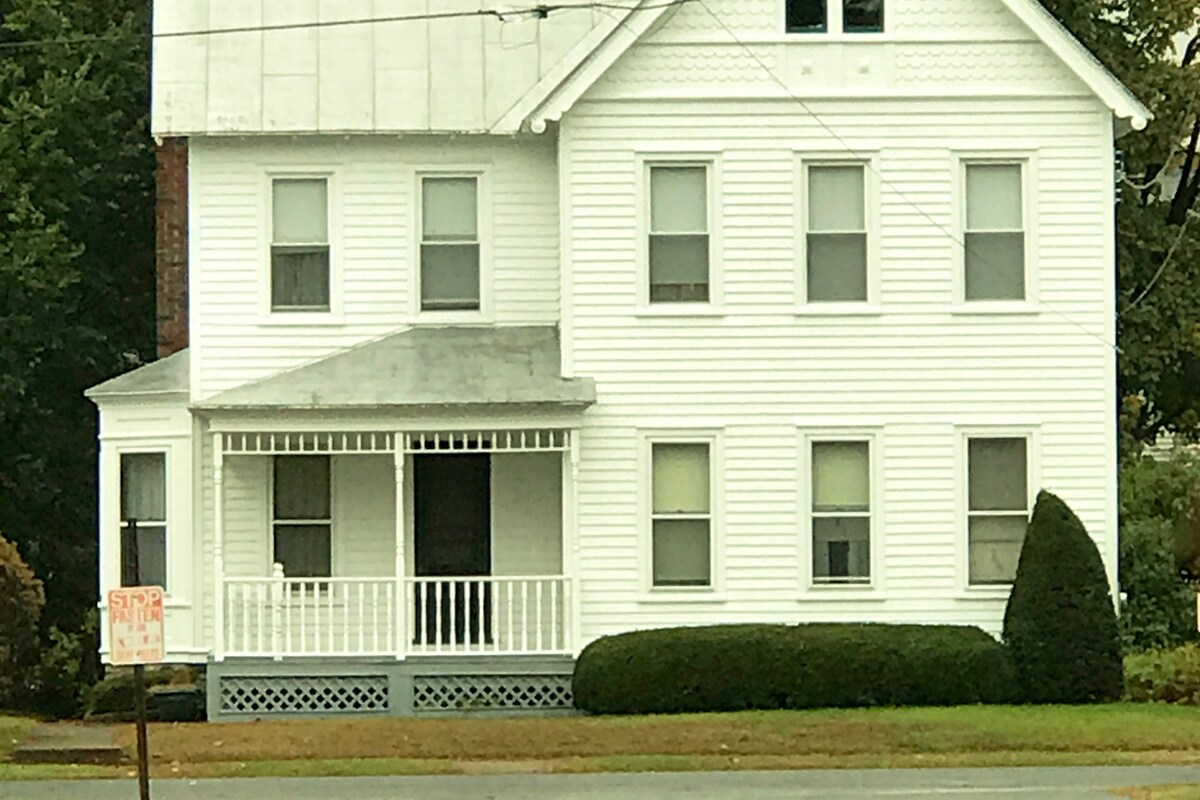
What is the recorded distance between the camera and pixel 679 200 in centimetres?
3031

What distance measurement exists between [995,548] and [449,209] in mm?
7751

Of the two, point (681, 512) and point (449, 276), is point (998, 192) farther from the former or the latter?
point (449, 276)

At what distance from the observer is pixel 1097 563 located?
2928 centimetres

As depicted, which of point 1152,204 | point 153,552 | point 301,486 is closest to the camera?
point 153,552

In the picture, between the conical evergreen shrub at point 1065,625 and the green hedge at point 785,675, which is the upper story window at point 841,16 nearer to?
the conical evergreen shrub at point 1065,625

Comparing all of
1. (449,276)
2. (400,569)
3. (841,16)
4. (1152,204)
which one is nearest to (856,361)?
(841,16)

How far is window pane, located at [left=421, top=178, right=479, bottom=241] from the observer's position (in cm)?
3152

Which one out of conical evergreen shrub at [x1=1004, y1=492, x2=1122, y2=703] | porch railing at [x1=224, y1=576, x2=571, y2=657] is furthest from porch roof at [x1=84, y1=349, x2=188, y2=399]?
conical evergreen shrub at [x1=1004, y1=492, x2=1122, y2=703]

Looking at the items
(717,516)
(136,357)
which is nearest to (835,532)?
(717,516)

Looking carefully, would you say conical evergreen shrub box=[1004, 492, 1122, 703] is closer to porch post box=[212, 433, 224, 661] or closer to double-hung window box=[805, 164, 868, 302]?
double-hung window box=[805, 164, 868, 302]

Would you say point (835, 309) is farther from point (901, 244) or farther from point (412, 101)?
point (412, 101)

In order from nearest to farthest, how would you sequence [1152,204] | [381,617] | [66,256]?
[381,617], [66,256], [1152,204]

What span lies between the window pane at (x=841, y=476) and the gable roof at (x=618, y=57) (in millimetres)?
4946

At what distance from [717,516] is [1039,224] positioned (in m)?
5.10
